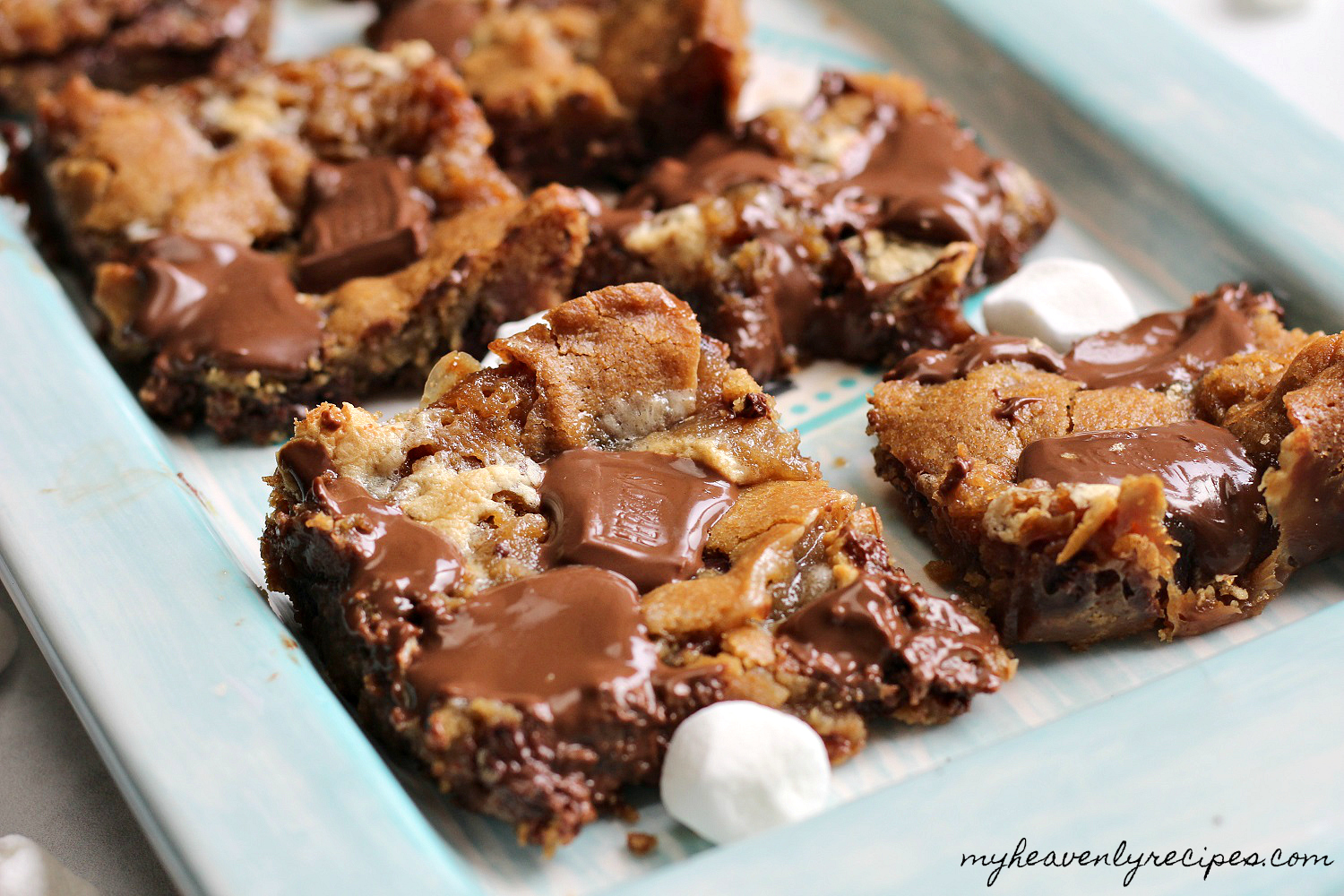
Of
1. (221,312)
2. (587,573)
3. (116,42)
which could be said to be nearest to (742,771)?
(587,573)

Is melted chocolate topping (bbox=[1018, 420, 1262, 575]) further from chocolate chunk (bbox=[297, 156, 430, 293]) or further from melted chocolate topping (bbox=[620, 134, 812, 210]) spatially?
chocolate chunk (bbox=[297, 156, 430, 293])

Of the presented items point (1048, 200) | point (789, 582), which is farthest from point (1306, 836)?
point (1048, 200)

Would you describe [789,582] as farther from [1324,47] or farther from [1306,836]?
[1324,47]

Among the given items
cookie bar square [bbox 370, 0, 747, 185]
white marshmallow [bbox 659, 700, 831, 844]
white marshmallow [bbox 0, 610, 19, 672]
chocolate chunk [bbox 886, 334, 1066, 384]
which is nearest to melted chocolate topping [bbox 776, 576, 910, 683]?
white marshmallow [bbox 659, 700, 831, 844]

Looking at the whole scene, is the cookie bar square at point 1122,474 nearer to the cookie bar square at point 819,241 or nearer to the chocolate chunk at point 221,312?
the cookie bar square at point 819,241

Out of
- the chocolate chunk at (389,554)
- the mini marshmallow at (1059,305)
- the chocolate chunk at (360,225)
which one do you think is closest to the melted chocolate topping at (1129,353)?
the mini marshmallow at (1059,305)

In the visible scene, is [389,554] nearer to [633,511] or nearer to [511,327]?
[633,511]
